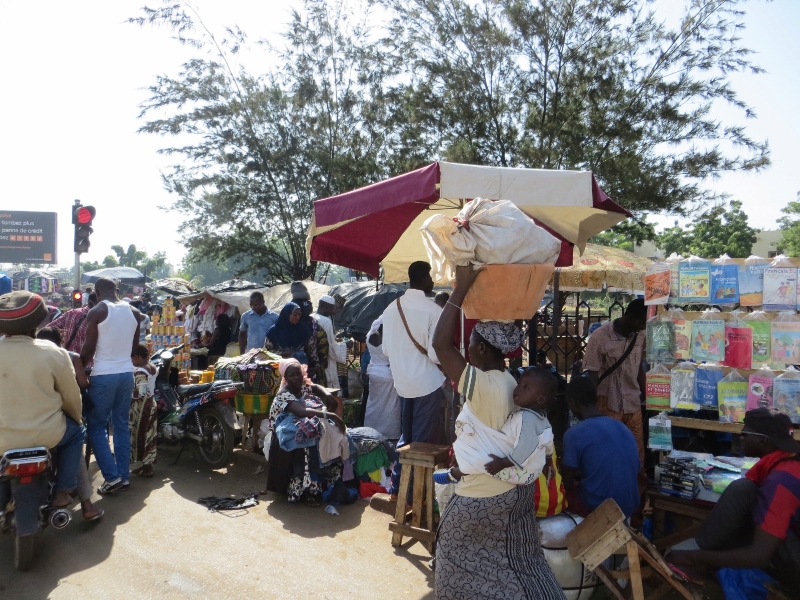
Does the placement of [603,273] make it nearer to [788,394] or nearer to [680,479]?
[788,394]

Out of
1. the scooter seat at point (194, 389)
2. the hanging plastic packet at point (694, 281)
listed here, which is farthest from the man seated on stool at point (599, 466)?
the scooter seat at point (194, 389)

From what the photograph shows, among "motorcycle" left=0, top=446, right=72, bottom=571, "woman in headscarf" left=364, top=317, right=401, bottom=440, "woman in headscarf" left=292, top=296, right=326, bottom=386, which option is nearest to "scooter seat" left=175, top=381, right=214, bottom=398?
"woman in headscarf" left=292, top=296, right=326, bottom=386

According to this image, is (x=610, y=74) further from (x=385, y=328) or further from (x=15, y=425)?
(x=15, y=425)

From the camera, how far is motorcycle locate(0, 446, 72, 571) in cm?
421

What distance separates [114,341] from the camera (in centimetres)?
572

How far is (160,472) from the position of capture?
692cm

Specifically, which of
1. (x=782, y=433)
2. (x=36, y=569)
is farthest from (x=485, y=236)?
(x=36, y=569)

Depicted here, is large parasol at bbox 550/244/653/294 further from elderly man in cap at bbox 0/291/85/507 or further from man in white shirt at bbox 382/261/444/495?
elderly man in cap at bbox 0/291/85/507

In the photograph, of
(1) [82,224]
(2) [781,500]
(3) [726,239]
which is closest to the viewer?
(2) [781,500]

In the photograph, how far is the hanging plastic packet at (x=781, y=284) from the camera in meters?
4.29

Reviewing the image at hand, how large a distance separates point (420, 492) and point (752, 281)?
9.37ft

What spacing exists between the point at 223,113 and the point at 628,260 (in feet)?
39.6

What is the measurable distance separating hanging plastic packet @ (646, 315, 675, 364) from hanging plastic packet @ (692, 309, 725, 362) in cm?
15

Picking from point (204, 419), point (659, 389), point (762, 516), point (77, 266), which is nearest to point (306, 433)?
point (204, 419)
